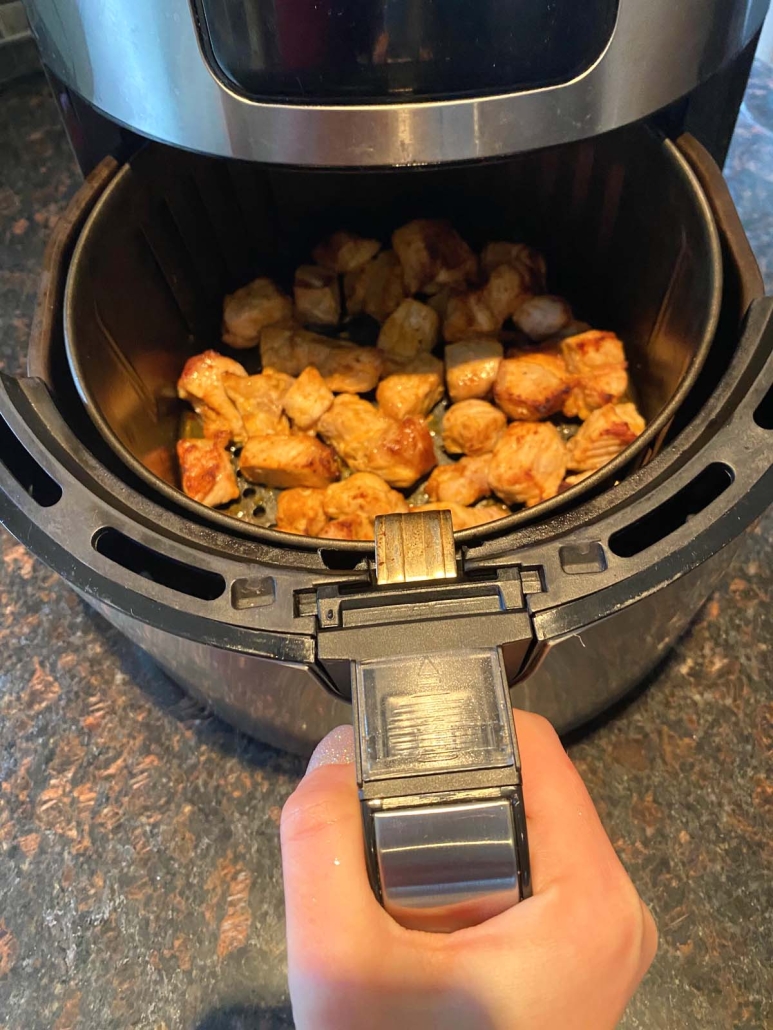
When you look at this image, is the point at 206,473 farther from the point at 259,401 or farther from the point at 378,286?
the point at 378,286

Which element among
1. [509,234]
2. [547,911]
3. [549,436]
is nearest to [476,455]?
[549,436]

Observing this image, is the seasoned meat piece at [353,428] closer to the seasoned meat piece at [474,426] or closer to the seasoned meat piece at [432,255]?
the seasoned meat piece at [474,426]

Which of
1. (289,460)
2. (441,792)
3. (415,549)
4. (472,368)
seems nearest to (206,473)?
(289,460)

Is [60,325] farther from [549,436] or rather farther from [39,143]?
[39,143]

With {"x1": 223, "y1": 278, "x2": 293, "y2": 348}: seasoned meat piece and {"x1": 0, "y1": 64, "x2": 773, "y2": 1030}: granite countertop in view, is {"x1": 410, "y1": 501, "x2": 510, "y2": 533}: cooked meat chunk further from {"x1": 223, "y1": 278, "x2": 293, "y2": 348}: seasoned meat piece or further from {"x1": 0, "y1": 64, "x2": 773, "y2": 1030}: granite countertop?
{"x1": 223, "y1": 278, "x2": 293, "y2": 348}: seasoned meat piece

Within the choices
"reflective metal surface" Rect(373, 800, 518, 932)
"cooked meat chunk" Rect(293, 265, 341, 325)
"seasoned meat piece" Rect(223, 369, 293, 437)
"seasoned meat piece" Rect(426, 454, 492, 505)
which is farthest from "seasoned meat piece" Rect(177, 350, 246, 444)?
"reflective metal surface" Rect(373, 800, 518, 932)
